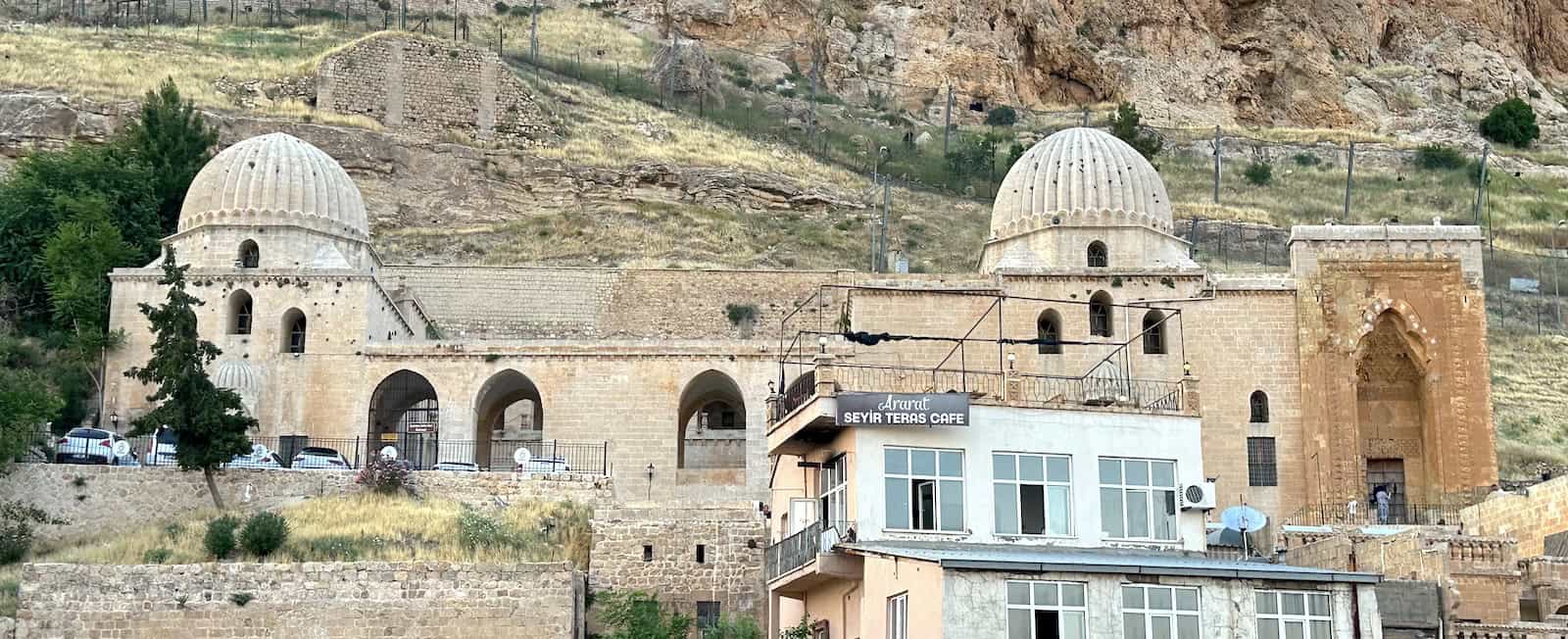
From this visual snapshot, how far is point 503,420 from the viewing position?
47.4 metres

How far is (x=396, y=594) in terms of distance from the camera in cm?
2906

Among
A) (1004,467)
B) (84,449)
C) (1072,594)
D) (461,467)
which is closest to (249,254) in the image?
(84,449)

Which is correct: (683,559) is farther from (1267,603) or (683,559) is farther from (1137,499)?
(1267,603)

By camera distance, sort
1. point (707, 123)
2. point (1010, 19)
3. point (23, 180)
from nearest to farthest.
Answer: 1. point (23, 180)
2. point (707, 123)
3. point (1010, 19)

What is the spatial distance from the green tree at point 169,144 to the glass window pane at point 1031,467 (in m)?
30.0

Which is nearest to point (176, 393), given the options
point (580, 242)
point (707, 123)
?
point (580, 242)

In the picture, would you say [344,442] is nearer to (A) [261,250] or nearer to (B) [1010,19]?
(A) [261,250]

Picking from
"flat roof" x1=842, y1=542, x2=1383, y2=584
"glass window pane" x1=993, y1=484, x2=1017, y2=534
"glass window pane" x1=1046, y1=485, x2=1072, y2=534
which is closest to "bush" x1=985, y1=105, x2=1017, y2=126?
"glass window pane" x1=1046, y1=485, x2=1072, y2=534

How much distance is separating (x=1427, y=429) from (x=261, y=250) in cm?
2517

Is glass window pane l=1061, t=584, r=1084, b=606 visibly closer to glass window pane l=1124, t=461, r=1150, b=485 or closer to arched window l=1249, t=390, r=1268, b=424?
glass window pane l=1124, t=461, r=1150, b=485

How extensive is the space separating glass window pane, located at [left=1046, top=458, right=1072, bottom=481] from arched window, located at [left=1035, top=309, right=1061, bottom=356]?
49.6 ft

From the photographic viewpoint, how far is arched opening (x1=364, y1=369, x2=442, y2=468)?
39.9m

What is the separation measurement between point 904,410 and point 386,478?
13.0 metres

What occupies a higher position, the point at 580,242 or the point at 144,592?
the point at 580,242
